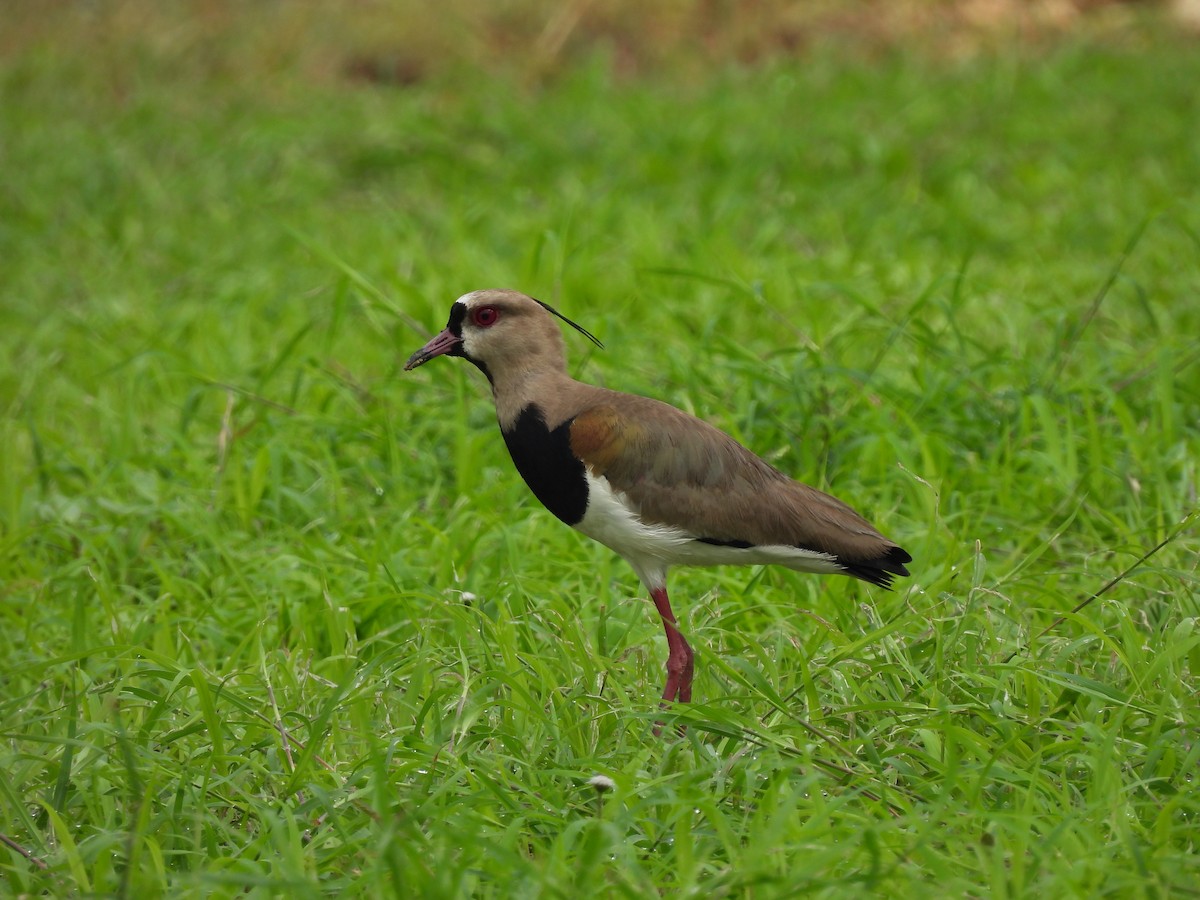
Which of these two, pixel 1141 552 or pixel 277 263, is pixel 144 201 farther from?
pixel 1141 552

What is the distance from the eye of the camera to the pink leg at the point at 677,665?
3.36m

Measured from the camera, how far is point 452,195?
8102 millimetres

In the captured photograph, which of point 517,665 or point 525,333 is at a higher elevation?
point 525,333

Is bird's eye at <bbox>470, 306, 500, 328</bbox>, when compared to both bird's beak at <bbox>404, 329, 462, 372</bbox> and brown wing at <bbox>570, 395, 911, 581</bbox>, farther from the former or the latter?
brown wing at <bbox>570, 395, 911, 581</bbox>

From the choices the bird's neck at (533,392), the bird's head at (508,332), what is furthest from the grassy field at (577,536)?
the bird's head at (508,332)

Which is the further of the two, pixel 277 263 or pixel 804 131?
pixel 804 131

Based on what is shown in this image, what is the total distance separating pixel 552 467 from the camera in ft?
11.2

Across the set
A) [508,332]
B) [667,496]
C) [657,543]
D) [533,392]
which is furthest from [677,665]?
[508,332]

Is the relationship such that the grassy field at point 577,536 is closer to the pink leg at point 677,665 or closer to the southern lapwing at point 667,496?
the pink leg at point 677,665

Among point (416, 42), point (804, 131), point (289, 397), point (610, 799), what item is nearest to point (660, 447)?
point (610, 799)

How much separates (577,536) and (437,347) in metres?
0.98

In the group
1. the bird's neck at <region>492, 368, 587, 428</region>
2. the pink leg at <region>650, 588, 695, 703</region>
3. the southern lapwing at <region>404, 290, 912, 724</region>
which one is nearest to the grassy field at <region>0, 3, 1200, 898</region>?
the pink leg at <region>650, 588, 695, 703</region>

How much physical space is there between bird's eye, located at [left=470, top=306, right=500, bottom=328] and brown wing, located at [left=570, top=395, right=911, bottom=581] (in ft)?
1.19

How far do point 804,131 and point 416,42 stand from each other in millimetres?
3426
